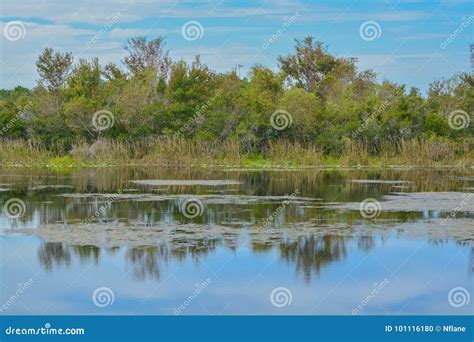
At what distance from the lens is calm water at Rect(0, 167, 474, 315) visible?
9742 mm

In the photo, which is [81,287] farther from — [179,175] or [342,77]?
[342,77]

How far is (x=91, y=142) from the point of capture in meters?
39.3

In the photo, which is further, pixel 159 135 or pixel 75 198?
pixel 159 135

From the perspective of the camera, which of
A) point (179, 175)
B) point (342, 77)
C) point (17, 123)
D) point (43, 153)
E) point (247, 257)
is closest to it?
point (247, 257)

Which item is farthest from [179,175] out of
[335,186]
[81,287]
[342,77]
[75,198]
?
[342,77]

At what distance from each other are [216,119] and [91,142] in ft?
21.5
